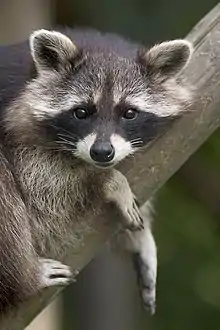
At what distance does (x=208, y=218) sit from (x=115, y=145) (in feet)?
6.91

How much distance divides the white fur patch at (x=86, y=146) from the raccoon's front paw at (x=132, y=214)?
0.61ft

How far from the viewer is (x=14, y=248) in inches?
112

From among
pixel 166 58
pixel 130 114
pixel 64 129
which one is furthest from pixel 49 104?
pixel 166 58

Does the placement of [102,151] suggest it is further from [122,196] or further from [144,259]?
[144,259]

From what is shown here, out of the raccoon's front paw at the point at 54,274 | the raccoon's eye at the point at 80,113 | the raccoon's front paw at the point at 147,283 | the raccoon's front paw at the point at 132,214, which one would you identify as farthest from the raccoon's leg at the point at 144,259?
the raccoon's eye at the point at 80,113

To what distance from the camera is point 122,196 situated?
9.39 ft

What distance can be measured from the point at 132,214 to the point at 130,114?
0.82 ft

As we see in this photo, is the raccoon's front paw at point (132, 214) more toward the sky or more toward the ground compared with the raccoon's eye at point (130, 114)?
more toward the ground

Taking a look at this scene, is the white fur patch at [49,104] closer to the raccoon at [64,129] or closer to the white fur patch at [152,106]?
the raccoon at [64,129]

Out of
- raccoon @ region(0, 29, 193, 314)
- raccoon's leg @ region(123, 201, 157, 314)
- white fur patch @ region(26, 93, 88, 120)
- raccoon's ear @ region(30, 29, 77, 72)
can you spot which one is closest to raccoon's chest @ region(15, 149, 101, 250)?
raccoon @ region(0, 29, 193, 314)

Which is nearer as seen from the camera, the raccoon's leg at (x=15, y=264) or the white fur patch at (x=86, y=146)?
the white fur patch at (x=86, y=146)

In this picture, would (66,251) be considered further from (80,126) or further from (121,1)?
(121,1)

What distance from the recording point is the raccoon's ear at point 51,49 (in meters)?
2.81

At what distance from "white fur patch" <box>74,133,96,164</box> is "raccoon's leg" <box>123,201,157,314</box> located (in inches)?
20.3
